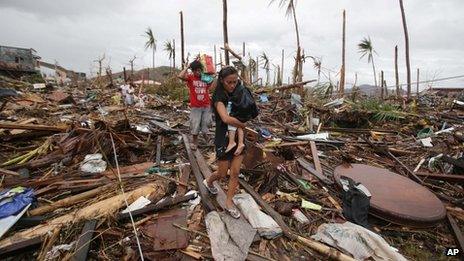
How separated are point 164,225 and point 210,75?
2.97 m

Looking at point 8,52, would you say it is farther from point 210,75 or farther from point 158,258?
point 158,258

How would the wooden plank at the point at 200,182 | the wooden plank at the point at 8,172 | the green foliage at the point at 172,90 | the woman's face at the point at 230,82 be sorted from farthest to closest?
the green foliage at the point at 172,90 < the wooden plank at the point at 8,172 < the wooden plank at the point at 200,182 < the woman's face at the point at 230,82

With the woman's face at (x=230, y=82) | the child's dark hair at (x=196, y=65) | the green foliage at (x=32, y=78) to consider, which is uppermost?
the green foliage at (x=32, y=78)

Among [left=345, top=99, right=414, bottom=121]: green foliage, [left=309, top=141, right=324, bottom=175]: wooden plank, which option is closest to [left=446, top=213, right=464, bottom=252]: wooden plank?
[left=309, top=141, right=324, bottom=175]: wooden plank

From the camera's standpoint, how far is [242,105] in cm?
283

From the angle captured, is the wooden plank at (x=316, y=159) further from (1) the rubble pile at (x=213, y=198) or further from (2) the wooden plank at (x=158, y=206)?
(2) the wooden plank at (x=158, y=206)

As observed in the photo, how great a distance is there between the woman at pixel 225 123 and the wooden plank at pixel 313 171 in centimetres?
183

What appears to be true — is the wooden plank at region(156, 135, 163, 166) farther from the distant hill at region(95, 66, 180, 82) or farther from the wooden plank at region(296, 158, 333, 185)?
the distant hill at region(95, 66, 180, 82)

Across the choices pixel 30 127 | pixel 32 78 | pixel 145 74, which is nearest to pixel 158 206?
pixel 30 127

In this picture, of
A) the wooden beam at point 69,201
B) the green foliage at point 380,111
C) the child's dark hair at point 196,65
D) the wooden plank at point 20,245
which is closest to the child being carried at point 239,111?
the wooden beam at point 69,201

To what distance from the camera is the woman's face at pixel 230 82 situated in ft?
9.05

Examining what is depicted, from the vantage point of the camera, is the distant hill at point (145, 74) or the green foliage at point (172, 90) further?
the distant hill at point (145, 74)

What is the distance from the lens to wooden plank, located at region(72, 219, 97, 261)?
7.98ft

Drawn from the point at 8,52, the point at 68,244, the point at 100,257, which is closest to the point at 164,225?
the point at 100,257
